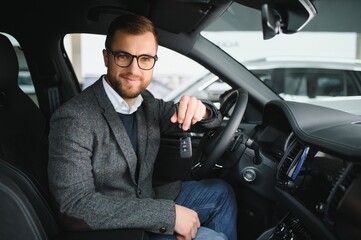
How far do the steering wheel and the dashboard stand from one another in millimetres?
209

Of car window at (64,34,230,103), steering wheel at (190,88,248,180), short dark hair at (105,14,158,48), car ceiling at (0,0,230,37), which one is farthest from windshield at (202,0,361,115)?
short dark hair at (105,14,158,48)

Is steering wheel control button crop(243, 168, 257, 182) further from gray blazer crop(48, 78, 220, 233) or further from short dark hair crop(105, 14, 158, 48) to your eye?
short dark hair crop(105, 14, 158, 48)

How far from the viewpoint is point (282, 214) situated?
1.85 metres

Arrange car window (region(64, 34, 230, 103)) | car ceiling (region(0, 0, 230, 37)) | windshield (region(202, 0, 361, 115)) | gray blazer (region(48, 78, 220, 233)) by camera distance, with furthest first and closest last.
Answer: windshield (region(202, 0, 361, 115))
car window (region(64, 34, 230, 103))
car ceiling (region(0, 0, 230, 37))
gray blazer (region(48, 78, 220, 233))

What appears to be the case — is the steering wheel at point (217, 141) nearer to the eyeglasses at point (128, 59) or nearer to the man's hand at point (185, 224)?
the man's hand at point (185, 224)

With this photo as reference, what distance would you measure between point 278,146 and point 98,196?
0.95 meters

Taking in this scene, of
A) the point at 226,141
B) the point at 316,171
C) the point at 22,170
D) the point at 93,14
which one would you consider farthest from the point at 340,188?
the point at 93,14

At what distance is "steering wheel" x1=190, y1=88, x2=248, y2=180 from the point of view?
1606 mm

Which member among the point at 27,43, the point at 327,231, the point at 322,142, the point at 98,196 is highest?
the point at 27,43

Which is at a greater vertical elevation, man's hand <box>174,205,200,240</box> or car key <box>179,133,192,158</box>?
car key <box>179,133,192,158</box>

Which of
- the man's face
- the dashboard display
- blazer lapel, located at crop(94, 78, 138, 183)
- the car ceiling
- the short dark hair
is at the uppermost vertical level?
the car ceiling

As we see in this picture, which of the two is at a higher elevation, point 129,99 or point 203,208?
point 129,99

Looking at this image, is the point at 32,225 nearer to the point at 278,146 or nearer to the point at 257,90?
the point at 278,146

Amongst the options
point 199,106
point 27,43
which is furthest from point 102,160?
point 27,43
